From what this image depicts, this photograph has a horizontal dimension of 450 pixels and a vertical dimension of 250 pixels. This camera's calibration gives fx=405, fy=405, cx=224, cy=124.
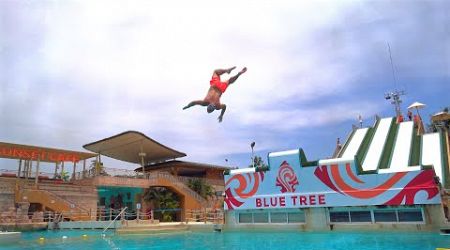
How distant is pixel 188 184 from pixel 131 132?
278 inches

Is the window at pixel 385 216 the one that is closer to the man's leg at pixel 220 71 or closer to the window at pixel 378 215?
the window at pixel 378 215

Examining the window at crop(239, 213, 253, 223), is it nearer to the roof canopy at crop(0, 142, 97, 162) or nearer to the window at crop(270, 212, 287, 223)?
the window at crop(270, 212, 287, 223)

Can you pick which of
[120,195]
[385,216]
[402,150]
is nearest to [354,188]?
[385,216]

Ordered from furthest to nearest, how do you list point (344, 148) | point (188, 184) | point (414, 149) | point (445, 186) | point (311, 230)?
point (188, 184) < point (344, 148) < point (414, 149) < point (311, 230) < point (445, 186)

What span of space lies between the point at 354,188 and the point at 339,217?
5.33ft

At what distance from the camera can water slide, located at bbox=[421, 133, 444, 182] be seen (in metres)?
19.2

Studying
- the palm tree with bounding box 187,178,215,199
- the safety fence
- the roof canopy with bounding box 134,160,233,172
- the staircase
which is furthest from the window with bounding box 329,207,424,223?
the roof canopy with bounding box 134,160,233,172

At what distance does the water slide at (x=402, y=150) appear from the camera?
18109 mm

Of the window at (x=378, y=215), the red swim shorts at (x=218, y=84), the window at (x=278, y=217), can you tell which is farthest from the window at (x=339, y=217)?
the red swim shorts at (x=218, y=84)

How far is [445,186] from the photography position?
17.6 m

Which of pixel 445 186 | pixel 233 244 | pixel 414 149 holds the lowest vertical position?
pixel 233 244

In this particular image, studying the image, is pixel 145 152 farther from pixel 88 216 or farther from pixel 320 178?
pixel 320 178

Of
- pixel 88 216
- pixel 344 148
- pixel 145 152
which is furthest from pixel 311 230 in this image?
pixel 145 152

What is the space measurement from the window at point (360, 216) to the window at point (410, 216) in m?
1.31
